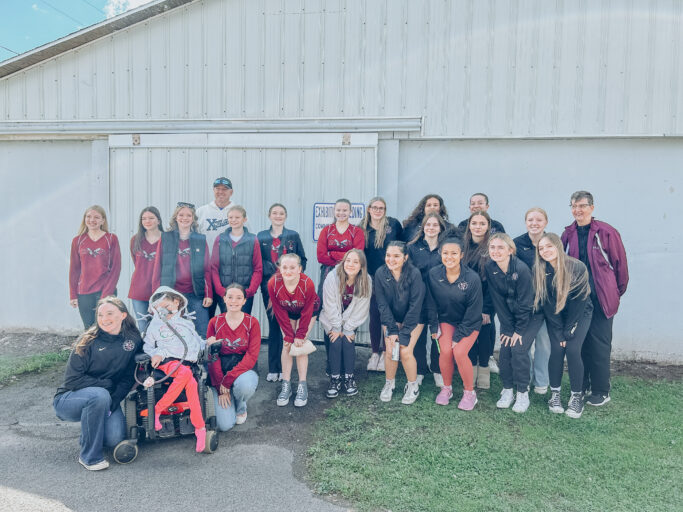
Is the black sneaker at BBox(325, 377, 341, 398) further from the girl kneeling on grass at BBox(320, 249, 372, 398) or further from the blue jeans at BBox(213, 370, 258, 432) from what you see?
the blue jeans at BBox(213, 370, 258, 432)

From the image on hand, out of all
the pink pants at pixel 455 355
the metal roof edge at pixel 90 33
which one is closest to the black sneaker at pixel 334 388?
the pink pants at pixel 455 355

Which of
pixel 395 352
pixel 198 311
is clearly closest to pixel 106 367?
pixel 198 311

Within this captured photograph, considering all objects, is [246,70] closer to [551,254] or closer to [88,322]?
[88,322]

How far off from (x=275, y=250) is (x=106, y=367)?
213 cm

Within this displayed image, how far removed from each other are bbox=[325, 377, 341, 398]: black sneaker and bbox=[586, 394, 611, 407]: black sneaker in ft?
7.93

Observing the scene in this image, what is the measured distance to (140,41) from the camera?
21.8 ft

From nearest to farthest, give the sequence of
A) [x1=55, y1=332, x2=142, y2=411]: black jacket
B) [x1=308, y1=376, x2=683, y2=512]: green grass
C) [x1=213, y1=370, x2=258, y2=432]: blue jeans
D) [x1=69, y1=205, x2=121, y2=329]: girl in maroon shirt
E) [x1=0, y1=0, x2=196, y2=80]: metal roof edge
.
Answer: [x1=308, y1=376, x2=683, y2=512]: green grass → [x1=55, y1=332, x2=142, y2=411]: black jacket → [x1=213, y1=370, x2=258, y2=432]: blue jeans → [x1=69, y1=205, x2=121, y2=329]: girl in maroon shirt → [x1=0, y1=0, x2=196, y2=80]: metal roof edge

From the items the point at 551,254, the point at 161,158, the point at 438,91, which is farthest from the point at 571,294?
the point at 161,158

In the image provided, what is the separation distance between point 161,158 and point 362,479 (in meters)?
5.10

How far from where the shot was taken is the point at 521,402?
458 centimetres

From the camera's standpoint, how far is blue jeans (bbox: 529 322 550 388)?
4.86 m

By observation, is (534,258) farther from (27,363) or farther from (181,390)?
(27,363)

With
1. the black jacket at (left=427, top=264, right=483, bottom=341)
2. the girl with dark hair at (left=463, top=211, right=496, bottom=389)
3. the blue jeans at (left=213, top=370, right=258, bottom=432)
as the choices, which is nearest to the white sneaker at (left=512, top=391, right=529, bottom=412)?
the girl with dark hair at (left=463, top=211, right=496, bottom=389)

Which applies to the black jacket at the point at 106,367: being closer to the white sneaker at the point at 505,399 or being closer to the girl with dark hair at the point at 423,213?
the girl with dark hair at the point at 423,213
